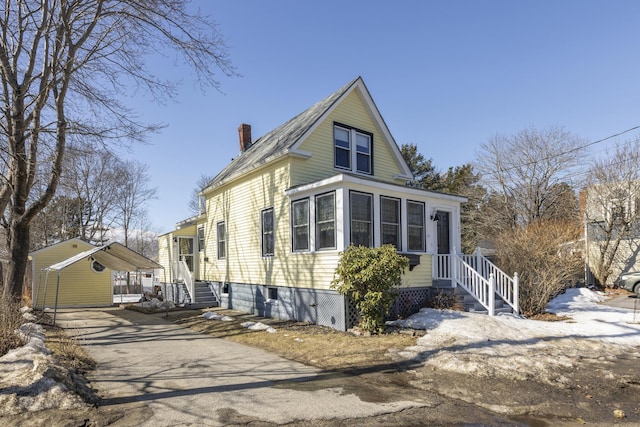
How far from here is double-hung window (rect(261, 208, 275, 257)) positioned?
13703 mm

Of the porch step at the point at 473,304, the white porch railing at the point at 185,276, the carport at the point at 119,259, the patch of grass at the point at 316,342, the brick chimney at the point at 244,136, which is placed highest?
the brick chimney at the point at 244,136

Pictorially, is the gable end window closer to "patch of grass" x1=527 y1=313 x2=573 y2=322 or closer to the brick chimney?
"patch of grass" x1=527 y1=313 x2=573 y2=322

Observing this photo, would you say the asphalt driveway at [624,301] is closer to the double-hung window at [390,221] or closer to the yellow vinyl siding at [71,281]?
the double-hung window at [390,221]

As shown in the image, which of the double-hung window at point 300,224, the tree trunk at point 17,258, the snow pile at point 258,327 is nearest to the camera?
the snow pile at point 258,327

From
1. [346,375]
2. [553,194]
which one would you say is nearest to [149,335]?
[346,375]

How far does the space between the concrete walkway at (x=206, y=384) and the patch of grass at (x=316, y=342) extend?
0.46m

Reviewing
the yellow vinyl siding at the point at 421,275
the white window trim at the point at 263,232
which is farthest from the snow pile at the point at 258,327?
the yellow vinyl siding at the point at 421,275

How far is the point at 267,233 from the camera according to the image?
14.0 m

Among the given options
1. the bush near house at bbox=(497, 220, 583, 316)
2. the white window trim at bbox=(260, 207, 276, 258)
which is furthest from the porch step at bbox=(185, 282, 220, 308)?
the bush near house at bbox=(497, 220, 583, 316)

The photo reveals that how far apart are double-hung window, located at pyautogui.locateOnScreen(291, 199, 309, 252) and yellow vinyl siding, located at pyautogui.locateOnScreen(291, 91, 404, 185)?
34.0 inches

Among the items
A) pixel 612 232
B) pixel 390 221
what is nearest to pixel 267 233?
pixel 390 221

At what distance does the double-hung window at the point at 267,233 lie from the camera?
13.7 m

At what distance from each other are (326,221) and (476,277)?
4.81m

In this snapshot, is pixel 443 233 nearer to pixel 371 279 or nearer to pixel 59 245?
pixel 371 279
